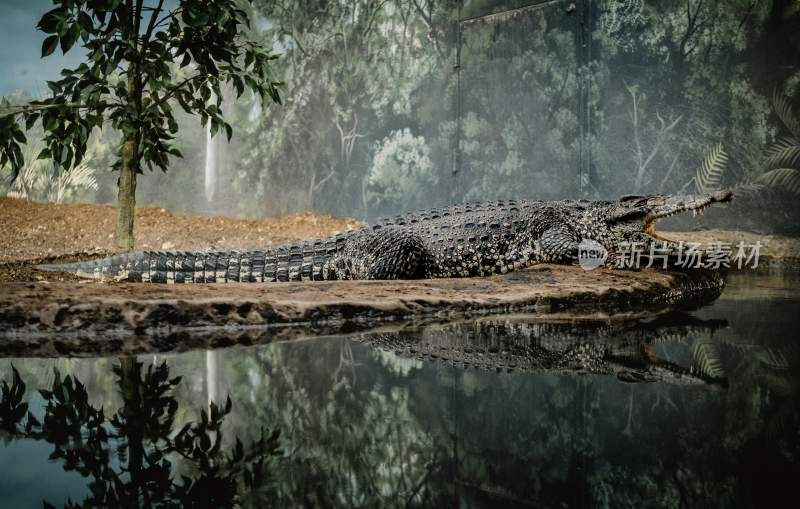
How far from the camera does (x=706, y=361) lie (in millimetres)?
1838

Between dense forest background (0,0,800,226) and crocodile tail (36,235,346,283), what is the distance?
3.12m

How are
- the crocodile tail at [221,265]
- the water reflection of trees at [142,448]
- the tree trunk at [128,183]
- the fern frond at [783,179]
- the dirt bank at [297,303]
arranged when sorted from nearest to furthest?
the water reflection of trees at [142,448] → the dirt bank at [297,303] → the crocodile tail at [221,265] → the tree trunk at [128,183] → the fern frond at [783,179]

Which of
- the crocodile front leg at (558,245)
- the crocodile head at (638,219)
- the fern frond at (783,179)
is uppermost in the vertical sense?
the fern frond at (783,179)

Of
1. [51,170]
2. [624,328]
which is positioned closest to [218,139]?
[51,170]

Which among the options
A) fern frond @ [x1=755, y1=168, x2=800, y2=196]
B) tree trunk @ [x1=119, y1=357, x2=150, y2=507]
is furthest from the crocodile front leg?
tree trunk @ [x1=119, y1=357, x2=150, y2=507]

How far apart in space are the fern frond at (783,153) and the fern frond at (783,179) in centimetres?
6

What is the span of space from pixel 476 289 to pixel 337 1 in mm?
6282

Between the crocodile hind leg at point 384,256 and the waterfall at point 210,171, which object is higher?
the waterfall at point 210,171

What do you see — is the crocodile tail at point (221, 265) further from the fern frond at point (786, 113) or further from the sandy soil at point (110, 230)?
the fern frond at point (786, 113)

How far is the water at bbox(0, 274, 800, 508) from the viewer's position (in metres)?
0.86

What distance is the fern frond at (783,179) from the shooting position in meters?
5.59

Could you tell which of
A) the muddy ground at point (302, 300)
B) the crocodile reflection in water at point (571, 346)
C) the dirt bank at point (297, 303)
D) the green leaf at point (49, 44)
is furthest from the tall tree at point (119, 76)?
the crocodile reflection in water at point (571, 346)

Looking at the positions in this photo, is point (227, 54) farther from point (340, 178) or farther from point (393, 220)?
point (340, 178)

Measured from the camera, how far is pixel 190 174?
9062mm
